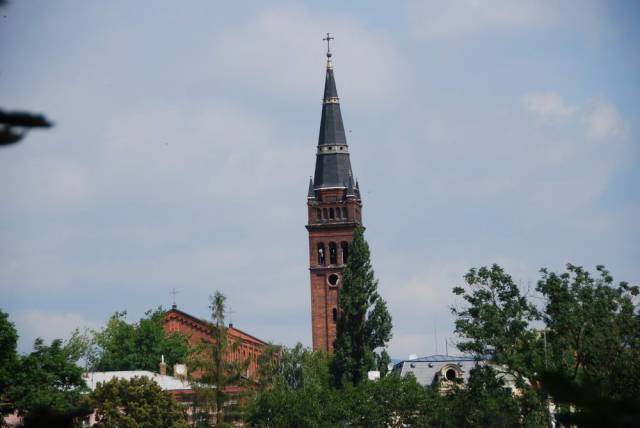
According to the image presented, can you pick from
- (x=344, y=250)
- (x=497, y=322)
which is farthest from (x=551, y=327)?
(x=344, y=250)

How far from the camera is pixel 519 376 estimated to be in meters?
58.3

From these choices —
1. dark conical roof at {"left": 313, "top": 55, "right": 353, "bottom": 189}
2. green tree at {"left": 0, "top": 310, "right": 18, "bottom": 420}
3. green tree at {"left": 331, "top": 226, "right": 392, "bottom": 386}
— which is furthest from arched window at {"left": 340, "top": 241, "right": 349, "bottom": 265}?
green tree at {"left": 0, "top": 310, "right": 18, "bottom": 420}

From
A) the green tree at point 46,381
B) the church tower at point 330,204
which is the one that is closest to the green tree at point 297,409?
the green tree at point 46,381

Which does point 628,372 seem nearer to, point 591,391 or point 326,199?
point 591,391

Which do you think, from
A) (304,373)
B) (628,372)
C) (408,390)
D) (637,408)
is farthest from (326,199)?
(637,408)

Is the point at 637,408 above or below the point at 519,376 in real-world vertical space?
below

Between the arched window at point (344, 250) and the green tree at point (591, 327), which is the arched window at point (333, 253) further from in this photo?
the green tree at point (591, 327)

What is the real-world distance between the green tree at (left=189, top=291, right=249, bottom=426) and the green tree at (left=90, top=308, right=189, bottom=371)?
62909 mm

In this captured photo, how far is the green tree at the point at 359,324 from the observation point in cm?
10719

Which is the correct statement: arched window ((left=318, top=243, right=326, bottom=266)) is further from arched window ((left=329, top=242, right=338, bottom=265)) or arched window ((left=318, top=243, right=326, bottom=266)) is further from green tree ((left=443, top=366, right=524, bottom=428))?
green tree ((left=443, top=366, right=524, bottom=428))

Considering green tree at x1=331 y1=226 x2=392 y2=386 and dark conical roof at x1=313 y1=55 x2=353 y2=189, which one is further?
dark conical roof at x1=313 y1=55 x2=353 y2=189

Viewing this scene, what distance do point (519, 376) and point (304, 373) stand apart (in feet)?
174

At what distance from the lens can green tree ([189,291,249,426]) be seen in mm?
63125

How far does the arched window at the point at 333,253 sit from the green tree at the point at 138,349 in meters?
18.2
